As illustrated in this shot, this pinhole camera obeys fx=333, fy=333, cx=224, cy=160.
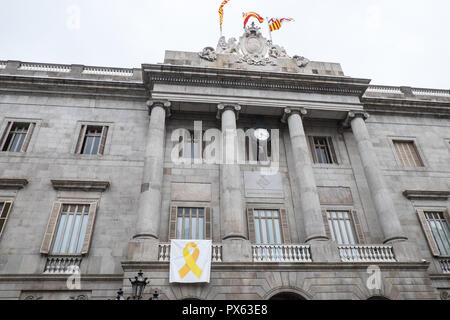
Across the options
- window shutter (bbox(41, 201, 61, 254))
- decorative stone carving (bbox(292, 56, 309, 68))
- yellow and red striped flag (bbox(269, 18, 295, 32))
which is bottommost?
window shutter (bbox(41, 201, 61, 254))

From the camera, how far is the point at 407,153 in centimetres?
2214

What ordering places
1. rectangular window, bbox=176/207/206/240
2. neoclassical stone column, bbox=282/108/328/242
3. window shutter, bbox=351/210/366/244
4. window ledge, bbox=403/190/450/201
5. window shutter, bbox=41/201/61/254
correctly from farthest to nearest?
window ledge, bbox=403/190/450/201, window shutter, bbox=351/210/366/244, rectangular window, bbox=176/207/206/240, neoclassical stone column, bbox=282/108/328/242, window shutter, bbox=41/201/61/254

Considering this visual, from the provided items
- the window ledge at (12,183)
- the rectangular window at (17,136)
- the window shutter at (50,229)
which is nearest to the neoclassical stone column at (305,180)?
the window shutter at (50,229)

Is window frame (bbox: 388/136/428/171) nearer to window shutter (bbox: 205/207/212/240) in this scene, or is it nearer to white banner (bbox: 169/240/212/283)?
window shutter (bbox: 205/207/212/240)

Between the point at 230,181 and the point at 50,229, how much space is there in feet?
29.8

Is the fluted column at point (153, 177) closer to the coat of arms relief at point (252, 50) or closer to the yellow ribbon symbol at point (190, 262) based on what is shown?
the yellow ribbon symbol at point (190, 262)

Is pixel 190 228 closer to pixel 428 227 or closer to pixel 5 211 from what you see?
pixel 5 211

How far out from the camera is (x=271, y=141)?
20.9m

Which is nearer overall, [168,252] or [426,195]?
[168,252]

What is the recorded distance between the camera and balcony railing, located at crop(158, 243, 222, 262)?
14.9m

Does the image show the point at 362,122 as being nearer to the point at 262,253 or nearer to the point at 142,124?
the point at 262,253

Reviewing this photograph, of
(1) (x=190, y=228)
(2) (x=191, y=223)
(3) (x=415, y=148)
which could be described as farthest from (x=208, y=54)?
(3) (x=415, y=148)

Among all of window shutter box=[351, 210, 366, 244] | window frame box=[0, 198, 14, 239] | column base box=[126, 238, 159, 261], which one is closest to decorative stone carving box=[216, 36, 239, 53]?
window shutter box=[351, 210, 366, 244]

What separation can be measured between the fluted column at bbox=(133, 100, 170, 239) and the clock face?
5685mm
